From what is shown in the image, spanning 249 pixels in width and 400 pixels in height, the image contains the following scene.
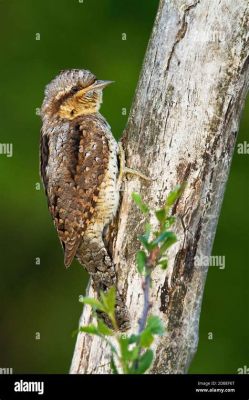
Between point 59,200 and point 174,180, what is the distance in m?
0.59

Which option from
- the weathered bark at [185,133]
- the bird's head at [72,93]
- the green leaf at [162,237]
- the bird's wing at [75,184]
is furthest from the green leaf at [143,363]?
the bird's head at [72,93]

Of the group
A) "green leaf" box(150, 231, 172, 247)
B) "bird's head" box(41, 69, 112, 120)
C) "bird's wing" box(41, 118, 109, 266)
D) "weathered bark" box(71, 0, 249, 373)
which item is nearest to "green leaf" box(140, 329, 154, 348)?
"green leaf" box(150, 231, 172, 247)

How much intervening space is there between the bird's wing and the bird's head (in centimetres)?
29

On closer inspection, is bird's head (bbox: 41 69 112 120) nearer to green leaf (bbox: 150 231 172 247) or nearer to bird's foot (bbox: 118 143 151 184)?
bird's foot (bbox: 118 143 151 184)

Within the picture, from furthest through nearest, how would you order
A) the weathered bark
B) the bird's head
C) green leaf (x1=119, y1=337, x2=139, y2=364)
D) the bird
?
the bird's head, the bird, the weathered bark, green leaf (x1=119, y1=337, x2=139, y2=364)

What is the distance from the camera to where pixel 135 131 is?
3.78 meters

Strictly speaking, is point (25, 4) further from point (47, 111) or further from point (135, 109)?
Result: point (135, 109)

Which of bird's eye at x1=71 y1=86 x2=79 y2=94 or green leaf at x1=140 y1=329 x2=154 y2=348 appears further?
bird's eye at x1=71 y1=86 x2=79 y2=94

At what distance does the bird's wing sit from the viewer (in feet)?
12.9

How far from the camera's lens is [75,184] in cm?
394

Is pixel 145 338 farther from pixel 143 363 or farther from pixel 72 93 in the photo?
pixel 72 93

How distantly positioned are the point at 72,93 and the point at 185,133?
0.83m
